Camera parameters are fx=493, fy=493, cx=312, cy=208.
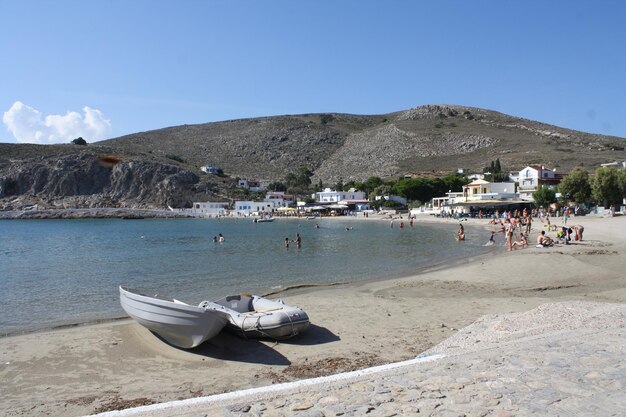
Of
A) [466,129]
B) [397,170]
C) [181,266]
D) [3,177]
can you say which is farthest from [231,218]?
[466,129]

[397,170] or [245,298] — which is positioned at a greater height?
→ [397,170]

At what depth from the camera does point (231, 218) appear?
102188 mm

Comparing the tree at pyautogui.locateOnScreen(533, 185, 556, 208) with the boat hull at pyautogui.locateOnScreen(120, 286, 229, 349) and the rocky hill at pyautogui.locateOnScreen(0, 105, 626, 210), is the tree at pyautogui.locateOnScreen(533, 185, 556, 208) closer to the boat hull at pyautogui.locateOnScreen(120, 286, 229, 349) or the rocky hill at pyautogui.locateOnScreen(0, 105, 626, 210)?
the rocky hill at pyautogui.locateOnScreen(0, 105, 626, 210)

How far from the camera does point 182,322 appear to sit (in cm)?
980

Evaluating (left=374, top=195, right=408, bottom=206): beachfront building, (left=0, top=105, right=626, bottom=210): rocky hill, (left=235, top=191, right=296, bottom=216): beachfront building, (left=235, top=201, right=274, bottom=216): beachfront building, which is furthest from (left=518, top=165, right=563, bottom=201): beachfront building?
(left=235, top=201, right=274, bottom=216): beachfront building

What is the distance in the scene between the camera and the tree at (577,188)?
197 ft

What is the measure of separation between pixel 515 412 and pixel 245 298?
8.15 m

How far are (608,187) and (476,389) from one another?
193 ft

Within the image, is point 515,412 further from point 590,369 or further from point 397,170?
point 397,170

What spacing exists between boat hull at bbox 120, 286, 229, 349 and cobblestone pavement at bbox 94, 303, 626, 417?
11.1 ft

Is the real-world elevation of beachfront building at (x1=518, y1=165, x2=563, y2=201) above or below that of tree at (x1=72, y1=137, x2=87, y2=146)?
below

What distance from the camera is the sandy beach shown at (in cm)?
802

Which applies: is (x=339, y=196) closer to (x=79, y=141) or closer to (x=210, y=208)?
(x=210, y=208)

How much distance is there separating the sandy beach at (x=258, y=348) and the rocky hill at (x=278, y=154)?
93.2 meters
